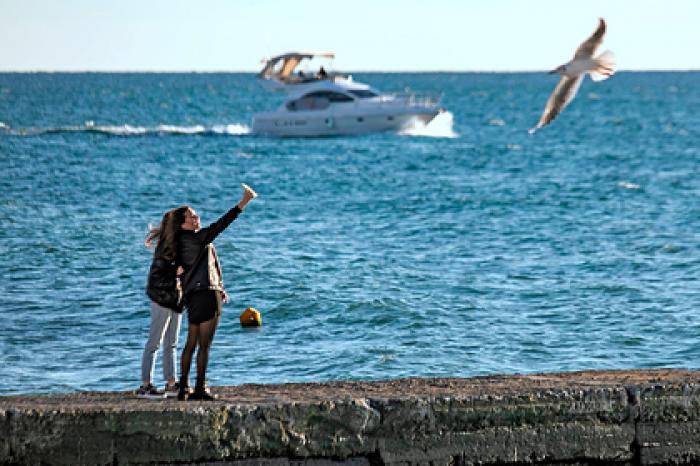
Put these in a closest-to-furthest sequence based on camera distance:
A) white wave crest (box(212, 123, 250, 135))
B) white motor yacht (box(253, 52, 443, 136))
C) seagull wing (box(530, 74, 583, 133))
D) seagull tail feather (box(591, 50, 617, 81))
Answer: seagull tail feather (box(591, 50, 617, 81))
seagull wing (box(530, 74, 583, 133))
white motor yacht (box(253, 52, 443, 136))
white wave crest (box(212, 123, 250, 135))

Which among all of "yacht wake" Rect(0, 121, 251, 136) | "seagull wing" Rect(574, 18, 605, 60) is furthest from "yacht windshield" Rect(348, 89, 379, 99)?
"seagull wing" Rect(574, 18, 605, 60)

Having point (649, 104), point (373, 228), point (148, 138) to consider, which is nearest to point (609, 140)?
point (148, 138)

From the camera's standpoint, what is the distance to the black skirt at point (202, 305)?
866 cm

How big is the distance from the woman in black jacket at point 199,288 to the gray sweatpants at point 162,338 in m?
0.37

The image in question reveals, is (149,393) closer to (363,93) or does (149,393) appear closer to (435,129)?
(363,93)

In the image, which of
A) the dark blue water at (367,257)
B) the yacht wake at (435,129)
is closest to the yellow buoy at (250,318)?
the dark blue water at (367,257)

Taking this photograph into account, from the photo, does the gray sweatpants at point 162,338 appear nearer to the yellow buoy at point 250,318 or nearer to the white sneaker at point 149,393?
the white sneaker at point 149,393

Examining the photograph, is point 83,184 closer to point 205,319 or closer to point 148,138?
point 148,138

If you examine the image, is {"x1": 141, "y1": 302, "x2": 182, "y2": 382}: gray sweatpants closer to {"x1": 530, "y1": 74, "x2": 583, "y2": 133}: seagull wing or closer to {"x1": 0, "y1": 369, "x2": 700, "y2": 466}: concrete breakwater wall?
{"x1": 0, "y1": 369, "x2": 700, "y2": 466}: concrete breakwater wall

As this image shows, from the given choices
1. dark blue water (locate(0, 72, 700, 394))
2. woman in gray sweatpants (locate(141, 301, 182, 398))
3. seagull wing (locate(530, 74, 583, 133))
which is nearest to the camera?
woman in gray sweatpants (locate(141, 301, 182, 398))

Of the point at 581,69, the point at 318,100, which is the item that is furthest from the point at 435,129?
the point at 581,69

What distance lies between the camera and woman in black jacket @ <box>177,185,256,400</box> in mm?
8664

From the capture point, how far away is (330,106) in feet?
209

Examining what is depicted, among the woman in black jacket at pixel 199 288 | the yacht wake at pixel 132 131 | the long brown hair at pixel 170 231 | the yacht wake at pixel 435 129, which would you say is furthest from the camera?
the yacht wake at pixel 132 131
